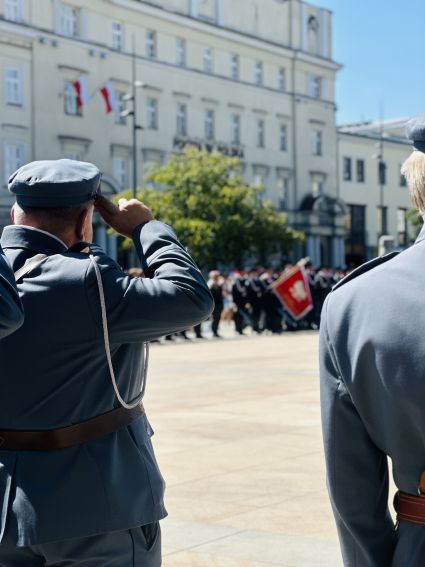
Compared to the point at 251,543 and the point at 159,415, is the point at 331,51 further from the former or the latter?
the point at 251,543

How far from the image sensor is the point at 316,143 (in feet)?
212

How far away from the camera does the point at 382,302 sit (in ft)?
7.68

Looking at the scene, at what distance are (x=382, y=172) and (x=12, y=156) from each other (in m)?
28.8

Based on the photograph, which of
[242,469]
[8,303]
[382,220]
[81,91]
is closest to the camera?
[8,303]

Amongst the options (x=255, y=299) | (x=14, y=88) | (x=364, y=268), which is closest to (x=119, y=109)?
(x=14, y=88)

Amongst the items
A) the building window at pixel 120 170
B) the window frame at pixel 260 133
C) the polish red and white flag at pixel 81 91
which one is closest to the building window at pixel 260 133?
the window frame at pixel 260 133

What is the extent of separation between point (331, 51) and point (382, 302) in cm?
6555

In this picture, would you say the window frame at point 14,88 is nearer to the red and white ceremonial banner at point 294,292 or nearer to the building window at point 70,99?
the building window at point 70,99

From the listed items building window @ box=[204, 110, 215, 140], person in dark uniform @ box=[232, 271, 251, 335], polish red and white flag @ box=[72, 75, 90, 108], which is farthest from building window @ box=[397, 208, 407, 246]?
person in dark uniform @ box=[232, 271, 251, 335]

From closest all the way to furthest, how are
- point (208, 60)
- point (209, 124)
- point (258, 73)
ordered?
point (209, 124), point (208, 60), point (258, 73)

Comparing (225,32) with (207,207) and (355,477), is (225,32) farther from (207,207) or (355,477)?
(355,477)

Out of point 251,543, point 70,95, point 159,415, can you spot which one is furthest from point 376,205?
point 251,543

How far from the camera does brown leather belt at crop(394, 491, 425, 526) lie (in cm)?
230

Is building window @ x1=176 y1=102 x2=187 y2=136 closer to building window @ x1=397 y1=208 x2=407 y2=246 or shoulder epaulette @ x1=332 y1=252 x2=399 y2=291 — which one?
building window @ x1=397 y1=208 x2=407 y2=246
